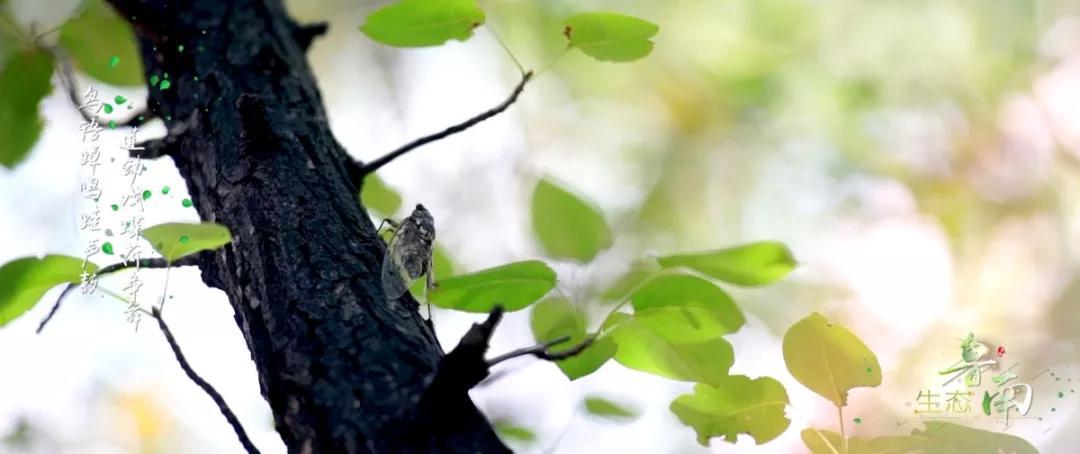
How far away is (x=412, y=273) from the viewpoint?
508mm

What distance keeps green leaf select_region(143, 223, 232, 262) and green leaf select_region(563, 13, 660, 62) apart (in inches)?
9.8

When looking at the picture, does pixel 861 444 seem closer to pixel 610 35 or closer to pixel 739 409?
pixel 739 409

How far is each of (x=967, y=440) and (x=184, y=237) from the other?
1.36 ft

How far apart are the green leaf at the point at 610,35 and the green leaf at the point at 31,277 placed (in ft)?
1.04

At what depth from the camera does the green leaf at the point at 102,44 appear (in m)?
0.65

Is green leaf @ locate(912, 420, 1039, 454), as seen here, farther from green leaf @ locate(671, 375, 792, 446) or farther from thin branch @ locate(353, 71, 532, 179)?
thin branch @ locate(353, 71, 532, 179)

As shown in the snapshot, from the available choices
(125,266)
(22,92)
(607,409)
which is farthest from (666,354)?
(22,92)

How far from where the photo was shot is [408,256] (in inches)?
20.2

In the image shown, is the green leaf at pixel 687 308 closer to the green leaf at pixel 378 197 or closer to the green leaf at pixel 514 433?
the green leaf at pixel 514 433

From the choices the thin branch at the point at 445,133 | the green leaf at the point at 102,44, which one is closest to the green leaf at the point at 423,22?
the thin branch at the point at 445,133

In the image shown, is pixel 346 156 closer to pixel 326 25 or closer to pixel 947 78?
pixel 326 25

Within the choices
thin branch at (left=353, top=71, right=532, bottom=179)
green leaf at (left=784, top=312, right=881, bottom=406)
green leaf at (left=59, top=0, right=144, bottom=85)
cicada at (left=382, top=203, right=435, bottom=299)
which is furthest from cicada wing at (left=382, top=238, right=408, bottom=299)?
green leaf at (left=59, top=0, right=144, bottom=85)

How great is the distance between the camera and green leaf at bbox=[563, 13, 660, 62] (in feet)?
1.67

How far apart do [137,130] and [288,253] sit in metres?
0.26
